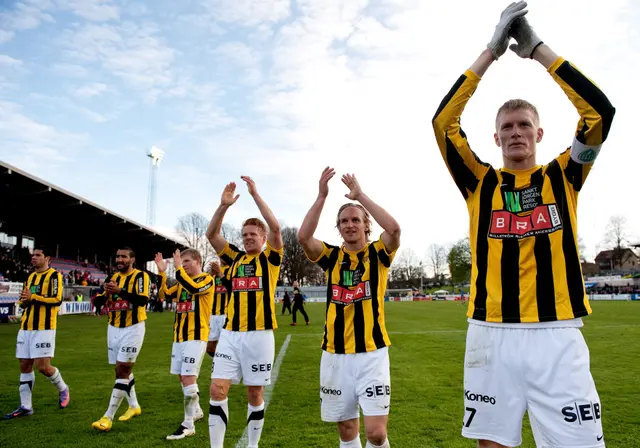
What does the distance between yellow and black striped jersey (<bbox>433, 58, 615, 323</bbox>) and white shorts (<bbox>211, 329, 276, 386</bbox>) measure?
2.92 m

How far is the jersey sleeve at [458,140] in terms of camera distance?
2859 mm

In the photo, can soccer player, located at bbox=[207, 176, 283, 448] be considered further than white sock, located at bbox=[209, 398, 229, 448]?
Yes

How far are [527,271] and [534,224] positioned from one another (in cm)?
27

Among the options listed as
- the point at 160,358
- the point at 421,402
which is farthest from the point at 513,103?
the point at 160,358

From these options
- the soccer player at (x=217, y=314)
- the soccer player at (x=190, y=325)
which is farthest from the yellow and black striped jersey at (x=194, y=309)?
the soccer player at (x=217, y=314)

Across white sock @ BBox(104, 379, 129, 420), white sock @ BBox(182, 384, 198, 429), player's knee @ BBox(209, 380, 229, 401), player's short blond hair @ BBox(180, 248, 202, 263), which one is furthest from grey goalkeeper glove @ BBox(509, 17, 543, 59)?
white sock @ BBox(104, 379, 129, 420)

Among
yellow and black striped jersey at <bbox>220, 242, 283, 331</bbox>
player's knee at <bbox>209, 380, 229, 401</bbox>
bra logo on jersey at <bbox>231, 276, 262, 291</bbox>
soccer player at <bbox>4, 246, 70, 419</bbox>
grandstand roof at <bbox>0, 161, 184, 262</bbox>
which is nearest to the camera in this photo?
player's knee at <bbox>209, 380, 229, 401</bbox>

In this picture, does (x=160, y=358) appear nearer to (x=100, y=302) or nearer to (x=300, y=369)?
(x=300, y=369)

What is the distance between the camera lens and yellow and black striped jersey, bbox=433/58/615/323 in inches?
98.0

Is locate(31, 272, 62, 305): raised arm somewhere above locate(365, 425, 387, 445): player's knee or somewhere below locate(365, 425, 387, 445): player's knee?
above

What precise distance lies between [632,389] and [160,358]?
10339mm

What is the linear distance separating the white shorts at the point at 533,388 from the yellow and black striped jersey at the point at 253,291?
2.96 meters

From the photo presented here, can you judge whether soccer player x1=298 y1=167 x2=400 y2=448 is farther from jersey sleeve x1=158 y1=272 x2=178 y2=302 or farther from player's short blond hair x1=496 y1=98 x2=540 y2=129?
jersey sleeve x1=158 y1=272 x2=178 y2=302

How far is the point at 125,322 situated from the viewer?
22.2ft
